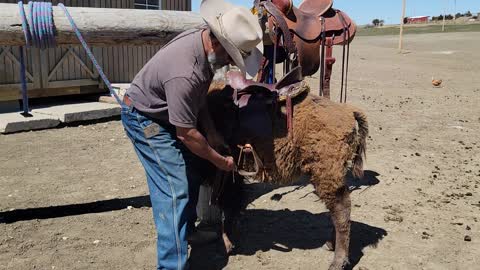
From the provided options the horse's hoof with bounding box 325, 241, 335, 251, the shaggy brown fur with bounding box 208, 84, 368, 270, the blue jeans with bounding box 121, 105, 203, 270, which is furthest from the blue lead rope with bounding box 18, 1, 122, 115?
the horse's hoof with bounding box 325, 241, 335, 251

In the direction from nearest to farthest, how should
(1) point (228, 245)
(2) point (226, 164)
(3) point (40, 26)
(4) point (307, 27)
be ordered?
(2) point (226, 164) < (3) point (40, 26) < (1) point (228, 245) < (4) point (307, 27)

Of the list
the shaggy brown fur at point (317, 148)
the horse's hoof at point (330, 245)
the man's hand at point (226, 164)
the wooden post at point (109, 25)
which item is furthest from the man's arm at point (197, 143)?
the wooden post at point (109, 25)

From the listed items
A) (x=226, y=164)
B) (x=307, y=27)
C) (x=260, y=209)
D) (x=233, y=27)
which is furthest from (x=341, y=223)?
(x=307, y=27)

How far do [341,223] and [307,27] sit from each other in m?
2.42

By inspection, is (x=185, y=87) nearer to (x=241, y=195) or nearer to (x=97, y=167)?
(x=241, y=195)

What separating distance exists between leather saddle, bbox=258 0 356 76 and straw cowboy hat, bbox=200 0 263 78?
188 cm

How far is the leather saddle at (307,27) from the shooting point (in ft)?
15.4

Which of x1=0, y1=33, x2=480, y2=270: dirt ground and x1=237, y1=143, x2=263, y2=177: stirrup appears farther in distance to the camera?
x1=0, y1=33, x2=480, y2=270: dirt ground

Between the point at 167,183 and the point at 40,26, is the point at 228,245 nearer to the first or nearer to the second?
the point at 167,183

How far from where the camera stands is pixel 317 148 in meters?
3.38

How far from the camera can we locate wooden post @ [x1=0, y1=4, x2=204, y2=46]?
3.60 meters

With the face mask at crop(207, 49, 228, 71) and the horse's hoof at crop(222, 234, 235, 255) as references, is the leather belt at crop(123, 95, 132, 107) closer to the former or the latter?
the face mask at crop(207, 49, 228, 71)

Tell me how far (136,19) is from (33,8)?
810mm

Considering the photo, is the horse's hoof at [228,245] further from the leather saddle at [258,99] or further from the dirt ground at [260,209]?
the leather saddle at [258,99]
